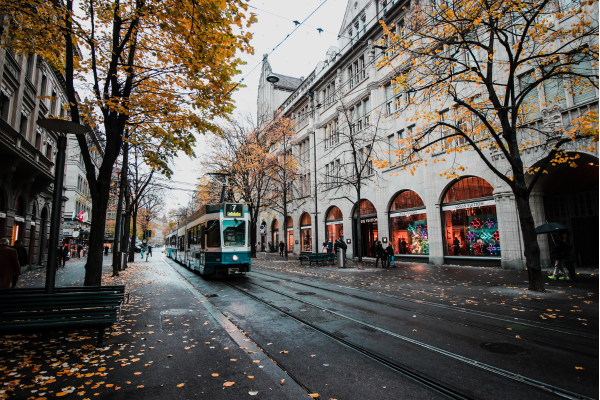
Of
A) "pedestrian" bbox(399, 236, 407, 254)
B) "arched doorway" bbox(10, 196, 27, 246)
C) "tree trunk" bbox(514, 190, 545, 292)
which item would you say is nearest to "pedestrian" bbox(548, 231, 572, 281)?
"tree trunk" bbox(514, 190, 545, 292)

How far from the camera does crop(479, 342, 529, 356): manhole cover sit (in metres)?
4.73

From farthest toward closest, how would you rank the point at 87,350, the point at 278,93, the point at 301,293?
the point at 278,93
the point at 301,293
the point at 87,350

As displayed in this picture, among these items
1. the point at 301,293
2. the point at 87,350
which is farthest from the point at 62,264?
the point at 87,350

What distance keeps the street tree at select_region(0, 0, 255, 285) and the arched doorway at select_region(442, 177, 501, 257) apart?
14.8 m

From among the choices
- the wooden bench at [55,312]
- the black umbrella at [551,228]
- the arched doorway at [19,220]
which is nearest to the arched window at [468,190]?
the black umbrella at [551,228]

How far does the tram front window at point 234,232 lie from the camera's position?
13.9m

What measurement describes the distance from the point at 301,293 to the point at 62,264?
22381 millimetres

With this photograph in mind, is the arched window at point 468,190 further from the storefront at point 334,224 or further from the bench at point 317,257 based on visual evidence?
the storefront at point 334,224

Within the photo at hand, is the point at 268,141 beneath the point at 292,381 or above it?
above

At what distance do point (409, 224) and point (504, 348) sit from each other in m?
17.4

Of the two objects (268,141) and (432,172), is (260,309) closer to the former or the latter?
(432,172)

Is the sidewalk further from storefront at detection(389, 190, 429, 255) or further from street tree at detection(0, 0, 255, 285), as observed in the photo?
storefront at detection(389, 190, 429, 255)

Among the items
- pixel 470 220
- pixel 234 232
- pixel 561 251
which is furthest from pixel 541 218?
pixel 234 232

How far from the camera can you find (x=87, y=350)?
488cm
